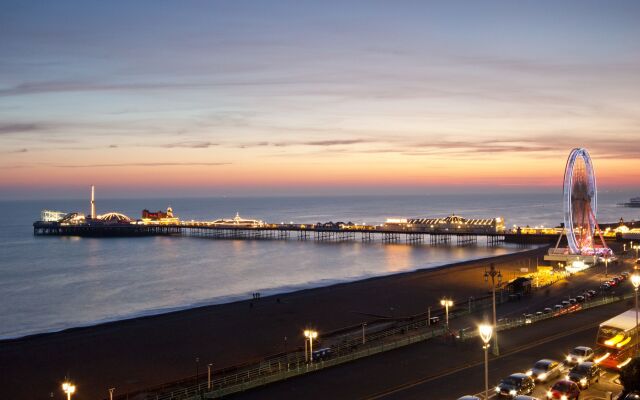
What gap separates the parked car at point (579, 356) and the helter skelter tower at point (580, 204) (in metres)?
31.1

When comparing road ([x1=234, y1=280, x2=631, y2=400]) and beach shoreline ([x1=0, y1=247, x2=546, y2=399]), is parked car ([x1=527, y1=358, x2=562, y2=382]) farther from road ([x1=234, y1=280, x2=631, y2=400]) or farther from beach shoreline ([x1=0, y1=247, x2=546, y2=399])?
beach shoreline ([x1=0, y1=247, x2=546, y2=399])

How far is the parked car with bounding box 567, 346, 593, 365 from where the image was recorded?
53.4ft

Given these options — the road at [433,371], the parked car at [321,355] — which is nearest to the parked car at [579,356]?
the road at [433,371]

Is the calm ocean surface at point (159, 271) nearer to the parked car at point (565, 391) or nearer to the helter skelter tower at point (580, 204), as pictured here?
the helter skelter tower at point (580, 204)

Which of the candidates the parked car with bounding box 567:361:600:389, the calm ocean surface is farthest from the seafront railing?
the calm ocean surface

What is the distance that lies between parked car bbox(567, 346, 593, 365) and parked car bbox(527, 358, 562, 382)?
0.61 metres

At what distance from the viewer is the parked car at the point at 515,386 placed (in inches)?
554

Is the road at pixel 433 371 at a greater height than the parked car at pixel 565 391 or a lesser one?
lesser

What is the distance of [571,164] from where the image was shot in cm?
4512

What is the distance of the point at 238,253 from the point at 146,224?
39734mm

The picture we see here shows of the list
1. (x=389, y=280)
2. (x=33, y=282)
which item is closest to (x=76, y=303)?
(x=33, y=282)

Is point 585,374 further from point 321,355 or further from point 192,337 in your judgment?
point 192,337

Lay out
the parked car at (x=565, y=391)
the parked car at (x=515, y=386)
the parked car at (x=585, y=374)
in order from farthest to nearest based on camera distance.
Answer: the parked car at (x=585, y=374) → the parked car at (x=515, y=386) → the parked car at (x=565, y=391)

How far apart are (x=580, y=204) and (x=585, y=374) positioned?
35687mm
